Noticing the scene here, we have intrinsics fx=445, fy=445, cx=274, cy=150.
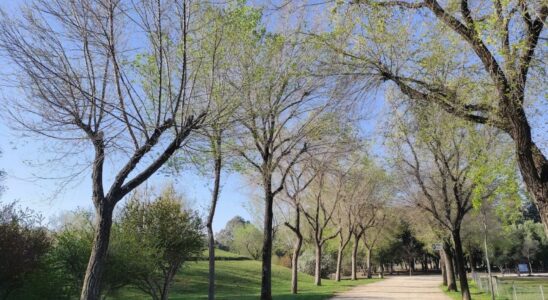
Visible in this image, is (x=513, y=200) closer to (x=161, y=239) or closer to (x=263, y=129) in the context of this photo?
(x=263, y=129)

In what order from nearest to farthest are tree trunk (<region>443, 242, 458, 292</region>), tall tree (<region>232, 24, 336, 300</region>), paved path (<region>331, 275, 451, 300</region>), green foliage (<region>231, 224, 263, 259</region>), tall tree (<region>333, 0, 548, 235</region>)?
tall tree (<region>333, 0, 548, 235</region>), tall tree (<region>232, 24, 336, 300</region>), paved path (<region>331, 275, 451, 300</region>), tree trunk (<region>443, 242, 458, 292</region>), green foliage (<region>231, 224, 263, 259</region>)

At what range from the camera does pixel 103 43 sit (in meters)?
10.3

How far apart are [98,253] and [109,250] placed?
28.4ft

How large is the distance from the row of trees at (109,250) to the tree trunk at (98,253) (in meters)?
8.32

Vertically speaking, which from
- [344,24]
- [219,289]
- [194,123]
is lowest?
[219,289]

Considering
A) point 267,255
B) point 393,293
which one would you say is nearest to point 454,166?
point 267,255

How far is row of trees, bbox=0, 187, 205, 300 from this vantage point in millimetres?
16250

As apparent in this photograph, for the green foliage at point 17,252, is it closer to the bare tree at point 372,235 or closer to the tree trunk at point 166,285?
the tree trunk at point 166,285

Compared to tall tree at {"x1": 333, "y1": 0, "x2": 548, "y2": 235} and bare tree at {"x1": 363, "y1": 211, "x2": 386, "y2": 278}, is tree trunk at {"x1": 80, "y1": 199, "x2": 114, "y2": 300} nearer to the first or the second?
tall tree at {"x1": 333, "y1": 0, "x2": 548, "y2": 235}

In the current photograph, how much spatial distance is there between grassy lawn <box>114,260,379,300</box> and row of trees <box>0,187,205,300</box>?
4165 millimetres

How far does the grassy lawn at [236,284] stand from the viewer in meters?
28.2

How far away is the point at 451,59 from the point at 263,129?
31.7ft

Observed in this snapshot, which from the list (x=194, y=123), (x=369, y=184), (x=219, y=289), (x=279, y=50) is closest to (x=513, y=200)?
(x=279, y=50)

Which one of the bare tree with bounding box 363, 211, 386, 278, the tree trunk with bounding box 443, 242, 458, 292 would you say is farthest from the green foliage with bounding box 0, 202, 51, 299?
the bare tree with bounding box 363, 211, 386, 278
